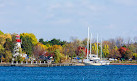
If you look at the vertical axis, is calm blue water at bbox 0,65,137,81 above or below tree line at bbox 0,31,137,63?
below

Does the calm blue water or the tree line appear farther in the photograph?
the tree line

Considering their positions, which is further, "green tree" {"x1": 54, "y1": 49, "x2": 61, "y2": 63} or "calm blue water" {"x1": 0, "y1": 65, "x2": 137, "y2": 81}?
"green tree" {"x1": 54, "y1": 49, "x2": 61, "y2": 63}

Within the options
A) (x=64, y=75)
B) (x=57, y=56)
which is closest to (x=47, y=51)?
(x=57, y=56)

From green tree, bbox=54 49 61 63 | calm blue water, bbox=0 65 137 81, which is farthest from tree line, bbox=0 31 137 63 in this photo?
calm blue water, bbox=0 65 137 81

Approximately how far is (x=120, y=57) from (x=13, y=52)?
5026 cm

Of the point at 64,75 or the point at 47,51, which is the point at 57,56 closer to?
the point at 47,51

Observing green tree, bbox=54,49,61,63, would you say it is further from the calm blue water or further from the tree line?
the calm blue water

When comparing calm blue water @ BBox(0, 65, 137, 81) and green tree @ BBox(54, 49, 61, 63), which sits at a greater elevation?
green tree @ BBox(54, 49, 61, 63)

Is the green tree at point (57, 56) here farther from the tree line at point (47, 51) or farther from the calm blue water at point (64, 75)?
the calm blue water at point (64, 75)

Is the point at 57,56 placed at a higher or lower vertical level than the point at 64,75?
higher

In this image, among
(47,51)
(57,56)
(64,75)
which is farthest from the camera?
(47,51)

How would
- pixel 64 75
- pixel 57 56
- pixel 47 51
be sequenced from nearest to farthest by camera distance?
pixel 64 75 < pixel 57 56 < pixel 47 51

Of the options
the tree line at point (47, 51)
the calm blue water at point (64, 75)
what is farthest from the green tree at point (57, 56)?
the calm blue water at point (64, 75)

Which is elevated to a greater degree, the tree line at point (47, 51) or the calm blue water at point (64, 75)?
the tree line at point (47, 51)
